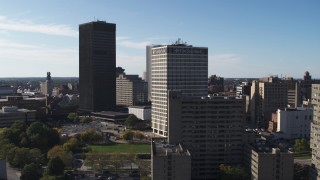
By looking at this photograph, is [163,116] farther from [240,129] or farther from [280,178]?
[280,178]

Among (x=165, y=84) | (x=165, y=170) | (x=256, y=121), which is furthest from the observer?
(x=256, y=121)

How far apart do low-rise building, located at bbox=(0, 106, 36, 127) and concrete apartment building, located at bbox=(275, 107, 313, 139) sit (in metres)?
102

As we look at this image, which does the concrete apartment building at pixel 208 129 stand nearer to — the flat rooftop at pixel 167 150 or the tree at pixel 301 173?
the flat rooftop at pixel 167 150

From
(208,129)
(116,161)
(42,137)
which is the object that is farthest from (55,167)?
(208,129)

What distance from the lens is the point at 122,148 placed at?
129m

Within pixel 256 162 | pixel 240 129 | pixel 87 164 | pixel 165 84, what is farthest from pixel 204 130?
pixel 165 84

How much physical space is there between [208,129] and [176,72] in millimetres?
51811

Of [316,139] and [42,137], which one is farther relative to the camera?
[42,137]

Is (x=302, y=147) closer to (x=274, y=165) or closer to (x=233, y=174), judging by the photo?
(x=274, y=165)

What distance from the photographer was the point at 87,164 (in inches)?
3981

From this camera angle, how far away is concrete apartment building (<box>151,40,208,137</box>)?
475ft

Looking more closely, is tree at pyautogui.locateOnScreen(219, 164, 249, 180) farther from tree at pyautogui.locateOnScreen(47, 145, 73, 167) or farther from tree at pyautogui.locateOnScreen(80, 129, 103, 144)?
tree at pyautogui.locateOnScreen(80, 129, 103, 144)

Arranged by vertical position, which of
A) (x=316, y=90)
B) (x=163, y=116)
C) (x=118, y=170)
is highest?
(x=316, y=90)

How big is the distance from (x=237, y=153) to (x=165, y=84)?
5454 cm
